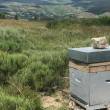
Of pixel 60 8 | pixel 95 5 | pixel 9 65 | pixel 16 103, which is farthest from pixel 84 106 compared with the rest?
pixel 60 8

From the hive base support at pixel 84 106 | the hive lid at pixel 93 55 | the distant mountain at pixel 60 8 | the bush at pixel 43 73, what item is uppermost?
the hive lid at pixel 93 55

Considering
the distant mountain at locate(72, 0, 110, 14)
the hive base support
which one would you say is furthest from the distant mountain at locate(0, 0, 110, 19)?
the hive base support

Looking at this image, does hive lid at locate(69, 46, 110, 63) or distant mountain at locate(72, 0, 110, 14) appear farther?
distant mountain at locate(72, 0, 110, 14)

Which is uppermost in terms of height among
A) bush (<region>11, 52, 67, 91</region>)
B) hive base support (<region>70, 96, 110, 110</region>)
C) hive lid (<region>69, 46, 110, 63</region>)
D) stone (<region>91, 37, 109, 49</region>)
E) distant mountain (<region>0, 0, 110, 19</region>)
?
stone (<region>91, 37, 109, 49</region>)

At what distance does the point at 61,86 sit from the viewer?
8508 mm

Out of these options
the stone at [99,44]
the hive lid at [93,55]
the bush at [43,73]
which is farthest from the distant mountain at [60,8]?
the hive lid at [93,55]

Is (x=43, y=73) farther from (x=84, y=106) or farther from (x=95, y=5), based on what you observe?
(x=95, y=5)

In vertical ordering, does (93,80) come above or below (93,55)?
below

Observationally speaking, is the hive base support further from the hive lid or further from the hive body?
the hive lid

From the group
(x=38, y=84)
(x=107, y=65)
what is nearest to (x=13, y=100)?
(x=107, y=65)

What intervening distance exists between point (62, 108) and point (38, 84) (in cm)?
124

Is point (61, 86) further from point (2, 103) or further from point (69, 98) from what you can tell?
point (2, 103)

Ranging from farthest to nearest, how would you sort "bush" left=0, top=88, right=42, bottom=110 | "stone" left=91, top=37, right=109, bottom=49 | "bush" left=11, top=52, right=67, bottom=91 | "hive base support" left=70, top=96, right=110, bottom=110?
"bush" left=11, top=52, right=67, bottom=91, "stone" left=91, top=37, right=109, bottom=49, "hive base support" left=70, top=96, right=110, bottom=110, "bush" left=0, top=88, right=42, bottom=110

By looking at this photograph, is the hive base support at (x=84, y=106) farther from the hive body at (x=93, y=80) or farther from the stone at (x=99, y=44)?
the stone at (x=99, y=44)
